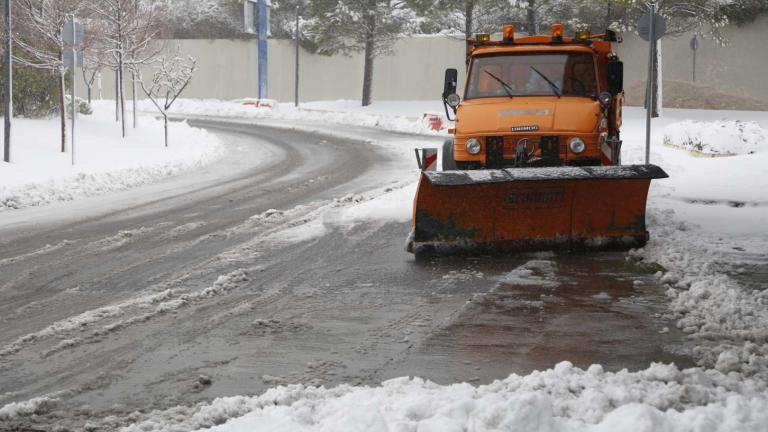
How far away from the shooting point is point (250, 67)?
51.1 meters

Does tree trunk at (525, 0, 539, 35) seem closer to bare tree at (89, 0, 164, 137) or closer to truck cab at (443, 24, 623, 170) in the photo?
bare tree at (89, 0, 164, 137)

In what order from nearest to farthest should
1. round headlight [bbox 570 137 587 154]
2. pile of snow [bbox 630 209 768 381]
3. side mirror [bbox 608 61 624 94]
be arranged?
pile of snow [bbox 630 209 768 381], round headlight [bbox 570 137 587 154], side mirror [bbox 608 61 624 94]

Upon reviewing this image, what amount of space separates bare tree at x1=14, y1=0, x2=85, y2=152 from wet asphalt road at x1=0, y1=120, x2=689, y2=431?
9.11 meters

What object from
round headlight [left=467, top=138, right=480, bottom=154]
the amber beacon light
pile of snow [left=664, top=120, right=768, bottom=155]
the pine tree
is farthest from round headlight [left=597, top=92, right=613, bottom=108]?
the pine tree

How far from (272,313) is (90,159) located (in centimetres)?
1344

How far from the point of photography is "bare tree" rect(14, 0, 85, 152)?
65.9 feet

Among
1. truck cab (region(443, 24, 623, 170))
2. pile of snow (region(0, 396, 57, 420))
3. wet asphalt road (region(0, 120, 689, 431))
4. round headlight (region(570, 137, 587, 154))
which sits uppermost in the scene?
truck cab (region(443, 24, 623, 170))

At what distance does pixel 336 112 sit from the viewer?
132 ft

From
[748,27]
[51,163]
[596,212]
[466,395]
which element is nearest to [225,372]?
[466,395]

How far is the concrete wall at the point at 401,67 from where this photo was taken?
39.6 meters

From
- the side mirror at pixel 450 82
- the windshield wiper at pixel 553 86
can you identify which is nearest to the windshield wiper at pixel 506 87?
the windshield wiper at pixel 553 86

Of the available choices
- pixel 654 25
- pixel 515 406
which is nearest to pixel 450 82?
pixel 654 25

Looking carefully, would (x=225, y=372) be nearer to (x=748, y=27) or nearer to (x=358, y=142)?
(x=358, y=142)

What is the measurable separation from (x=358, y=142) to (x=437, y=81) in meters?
21.2
